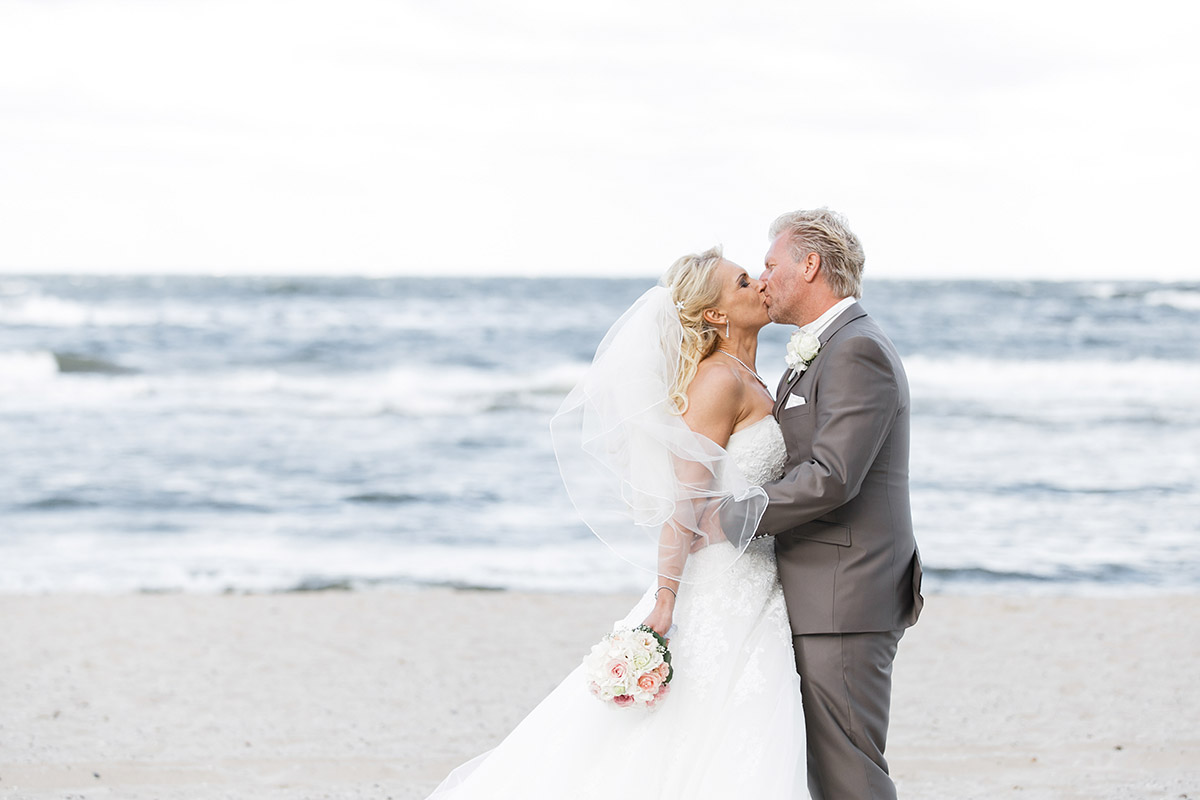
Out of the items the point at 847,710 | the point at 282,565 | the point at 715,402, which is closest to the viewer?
the point at 847,710

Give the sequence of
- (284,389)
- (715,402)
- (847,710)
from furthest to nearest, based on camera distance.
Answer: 1. (284,389)
2. (715,402)
3. (847,710)

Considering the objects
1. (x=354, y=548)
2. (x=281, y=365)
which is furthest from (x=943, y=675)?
(x=281, y=365)

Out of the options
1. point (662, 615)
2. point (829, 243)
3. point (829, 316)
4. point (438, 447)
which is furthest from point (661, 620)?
point (438, 447)

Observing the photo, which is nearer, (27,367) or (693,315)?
(693,315)

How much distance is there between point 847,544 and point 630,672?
678mm

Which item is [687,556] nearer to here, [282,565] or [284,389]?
[282,565]

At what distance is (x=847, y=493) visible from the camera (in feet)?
8.69

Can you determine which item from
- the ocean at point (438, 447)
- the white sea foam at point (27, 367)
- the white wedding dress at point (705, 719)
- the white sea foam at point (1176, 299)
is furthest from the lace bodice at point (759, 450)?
the white sea foam at point (1176, 299)

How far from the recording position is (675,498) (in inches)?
109

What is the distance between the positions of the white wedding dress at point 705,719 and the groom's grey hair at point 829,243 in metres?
0.43

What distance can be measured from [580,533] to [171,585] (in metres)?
3.56

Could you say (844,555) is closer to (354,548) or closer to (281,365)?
(354,548)

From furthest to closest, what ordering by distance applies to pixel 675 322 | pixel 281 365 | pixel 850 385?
pixel 281 365
pixel 675 322
pixel 850 385

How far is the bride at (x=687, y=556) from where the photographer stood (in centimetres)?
272
